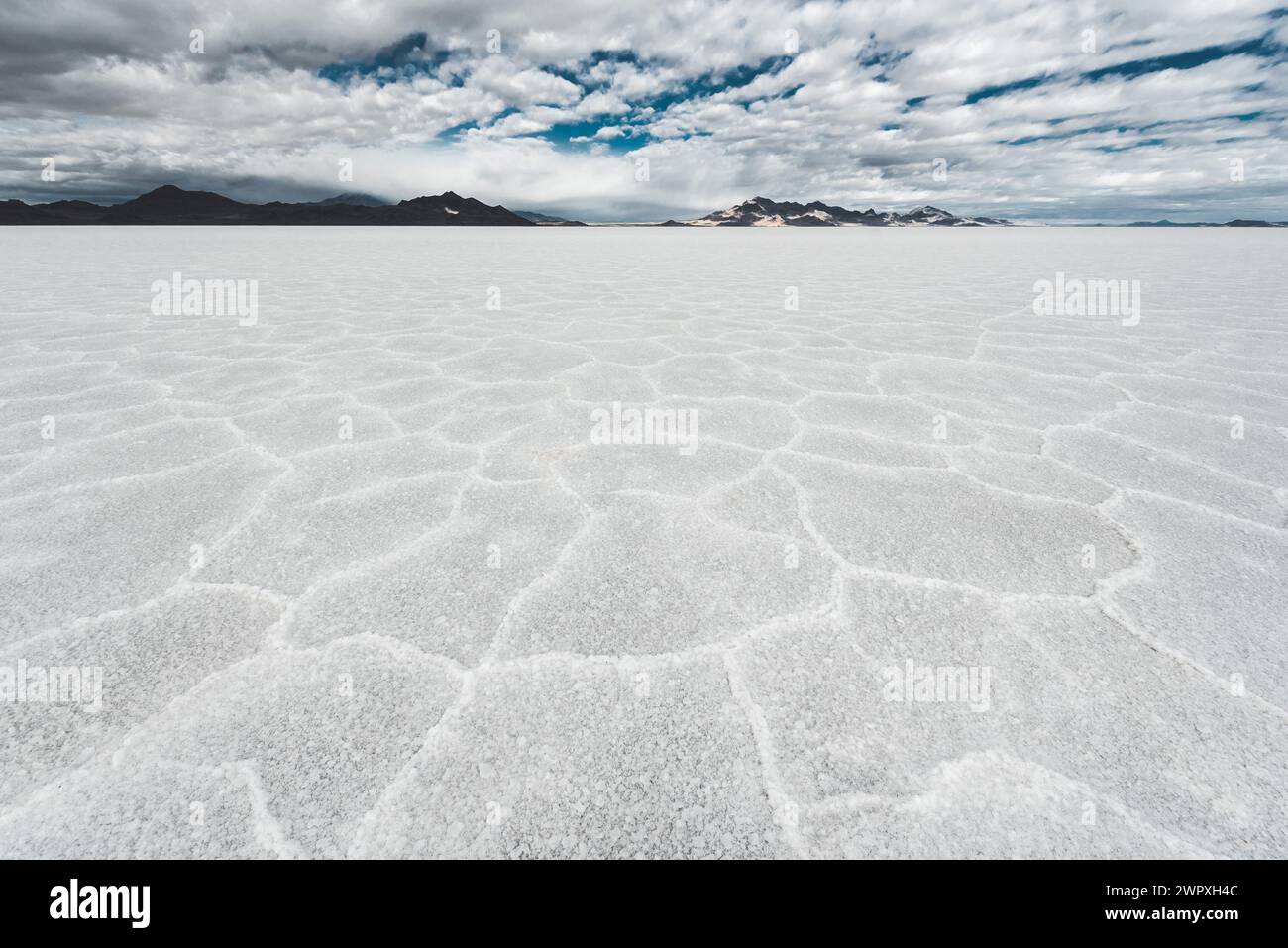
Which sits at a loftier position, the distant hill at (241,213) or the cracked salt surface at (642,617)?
the distant hill at (241,213)

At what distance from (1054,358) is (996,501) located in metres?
2.51

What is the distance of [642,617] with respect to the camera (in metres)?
1.34

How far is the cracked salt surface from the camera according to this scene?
912mm

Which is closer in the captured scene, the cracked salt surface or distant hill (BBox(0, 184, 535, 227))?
the cracked salt surface

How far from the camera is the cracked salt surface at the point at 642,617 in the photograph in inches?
35.9

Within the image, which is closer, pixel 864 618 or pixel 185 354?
pixel 864 618

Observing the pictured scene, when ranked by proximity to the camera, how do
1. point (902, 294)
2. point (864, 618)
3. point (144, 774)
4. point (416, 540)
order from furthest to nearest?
point (902, 294) → point (416, 540) → point (864, 618) → point (144, 774)

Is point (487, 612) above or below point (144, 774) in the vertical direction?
above

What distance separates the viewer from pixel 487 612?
1.36 metres

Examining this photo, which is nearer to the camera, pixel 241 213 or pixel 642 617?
pixel 642 617

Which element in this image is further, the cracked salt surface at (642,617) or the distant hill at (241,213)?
the distant hill at (241,213)
